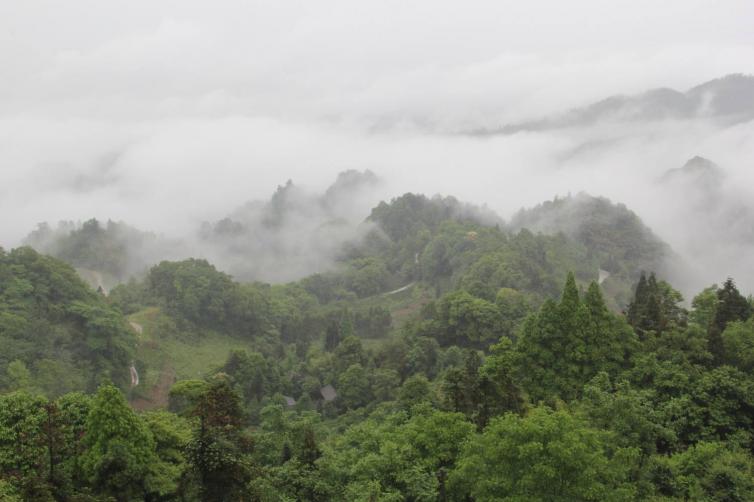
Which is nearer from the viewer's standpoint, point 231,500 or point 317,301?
point 231,500

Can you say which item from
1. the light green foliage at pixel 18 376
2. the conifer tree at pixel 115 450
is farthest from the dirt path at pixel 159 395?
the conifer tree at pixel 115 450

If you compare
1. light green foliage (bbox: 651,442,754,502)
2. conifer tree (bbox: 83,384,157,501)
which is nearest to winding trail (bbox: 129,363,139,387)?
conifer tree (bbox: 83,384,157,501)

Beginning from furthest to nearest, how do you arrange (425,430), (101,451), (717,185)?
1. (717,185)
2. (425,430)
3. (101,451)

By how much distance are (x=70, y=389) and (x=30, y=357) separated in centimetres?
436

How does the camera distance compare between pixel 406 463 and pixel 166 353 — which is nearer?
pixel 406 463

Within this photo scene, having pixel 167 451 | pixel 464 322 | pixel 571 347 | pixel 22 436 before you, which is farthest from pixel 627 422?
pixel 464 322

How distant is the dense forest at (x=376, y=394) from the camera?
19453 millimetres

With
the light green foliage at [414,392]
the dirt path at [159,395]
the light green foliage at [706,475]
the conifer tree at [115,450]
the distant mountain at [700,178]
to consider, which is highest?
the distant mountain at [700,178]

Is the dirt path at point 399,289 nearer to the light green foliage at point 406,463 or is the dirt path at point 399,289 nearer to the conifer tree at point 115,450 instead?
the light green foliage at point 406,463

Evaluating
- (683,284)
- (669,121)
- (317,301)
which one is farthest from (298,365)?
(669,121)

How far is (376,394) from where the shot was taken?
49562 millimetres

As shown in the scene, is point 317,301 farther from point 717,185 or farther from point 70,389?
point 717,185

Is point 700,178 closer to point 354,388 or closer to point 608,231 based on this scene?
point 608,231

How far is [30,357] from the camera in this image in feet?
167
